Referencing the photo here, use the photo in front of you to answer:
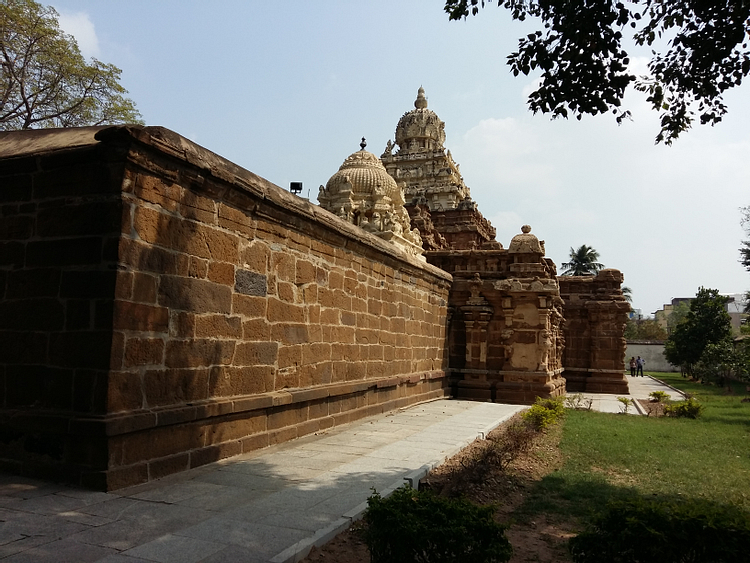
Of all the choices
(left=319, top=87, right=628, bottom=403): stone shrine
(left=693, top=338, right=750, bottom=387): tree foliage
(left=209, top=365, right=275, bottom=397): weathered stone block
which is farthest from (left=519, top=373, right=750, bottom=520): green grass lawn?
(left=693, top=338, right=750, bottom=387): tree foliage

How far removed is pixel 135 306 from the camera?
4207 millimetres

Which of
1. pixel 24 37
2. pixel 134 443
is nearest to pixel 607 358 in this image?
pixel 134 443

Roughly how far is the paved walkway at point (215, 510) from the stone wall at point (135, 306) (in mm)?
257

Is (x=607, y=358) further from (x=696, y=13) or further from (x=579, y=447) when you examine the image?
(x=696, y=13)

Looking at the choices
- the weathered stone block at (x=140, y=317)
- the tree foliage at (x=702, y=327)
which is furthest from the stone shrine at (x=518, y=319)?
the tree foliage at (x=702, y=327)

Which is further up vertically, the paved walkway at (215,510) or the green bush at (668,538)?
the green bush at (668,538)

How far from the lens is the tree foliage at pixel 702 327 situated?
3195 centimetres

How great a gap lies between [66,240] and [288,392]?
2832mm

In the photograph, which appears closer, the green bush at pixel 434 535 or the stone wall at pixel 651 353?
the green bush at pixel 434 535

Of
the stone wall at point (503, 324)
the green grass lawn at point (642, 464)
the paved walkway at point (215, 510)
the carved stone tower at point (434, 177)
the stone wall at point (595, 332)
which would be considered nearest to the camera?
the paved walkway at point (215, 510)

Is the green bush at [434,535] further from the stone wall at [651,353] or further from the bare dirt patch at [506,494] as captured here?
the stone wall at [651,353]

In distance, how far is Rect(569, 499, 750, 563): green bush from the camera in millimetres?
2748

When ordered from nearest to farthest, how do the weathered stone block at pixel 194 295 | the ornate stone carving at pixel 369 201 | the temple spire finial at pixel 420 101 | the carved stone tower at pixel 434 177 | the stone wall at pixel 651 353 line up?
the weathered stone block at pixel 194 295 → the ornate stone carving at pixel 369 201 → the carved stone tower at pixel 434 177 → the temple spire finial at pixel 420 101 → the stone wall at pixel 651 353

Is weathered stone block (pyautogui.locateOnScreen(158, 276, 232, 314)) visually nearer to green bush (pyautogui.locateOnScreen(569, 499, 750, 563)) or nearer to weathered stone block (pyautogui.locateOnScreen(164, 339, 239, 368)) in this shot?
weathered stone block (pyautogui.locateOnScreen(164, 339, 239, 368))
